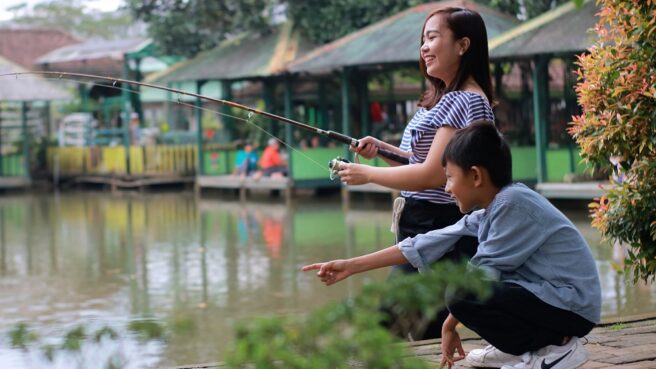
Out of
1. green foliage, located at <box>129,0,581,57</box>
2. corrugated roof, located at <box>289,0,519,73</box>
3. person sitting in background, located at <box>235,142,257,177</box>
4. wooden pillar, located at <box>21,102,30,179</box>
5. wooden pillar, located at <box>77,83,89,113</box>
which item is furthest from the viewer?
wooden pillar, located at <box>77,83,89,113</box>

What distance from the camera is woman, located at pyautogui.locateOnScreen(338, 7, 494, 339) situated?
3.88 m

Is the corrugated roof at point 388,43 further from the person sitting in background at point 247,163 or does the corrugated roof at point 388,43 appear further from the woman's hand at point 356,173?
the woman's hand at point 356,173

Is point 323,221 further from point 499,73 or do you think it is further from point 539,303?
point 539,303

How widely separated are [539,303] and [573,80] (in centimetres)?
1480

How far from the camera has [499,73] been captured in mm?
19844

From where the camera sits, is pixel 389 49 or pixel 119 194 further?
pixel 119 194

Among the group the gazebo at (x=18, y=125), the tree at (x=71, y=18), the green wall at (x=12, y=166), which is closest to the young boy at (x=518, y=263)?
the gazebo at (x=18, y=125)

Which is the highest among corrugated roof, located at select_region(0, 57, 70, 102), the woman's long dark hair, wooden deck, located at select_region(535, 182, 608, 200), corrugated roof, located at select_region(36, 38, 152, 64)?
corrugated roof, located at select_region(36, 38, 152, 64)

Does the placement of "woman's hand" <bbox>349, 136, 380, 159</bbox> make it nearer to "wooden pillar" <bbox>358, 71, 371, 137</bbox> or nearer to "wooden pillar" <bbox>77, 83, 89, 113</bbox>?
"wooden pillar" <bbox>358, 71, 371, 137</bbox>

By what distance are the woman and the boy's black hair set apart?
13 cm

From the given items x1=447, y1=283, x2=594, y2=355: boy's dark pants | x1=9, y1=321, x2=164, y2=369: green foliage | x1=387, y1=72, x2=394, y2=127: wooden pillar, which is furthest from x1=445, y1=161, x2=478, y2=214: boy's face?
x1=387, y1=72, x2=394, y2=127: wooden pillar

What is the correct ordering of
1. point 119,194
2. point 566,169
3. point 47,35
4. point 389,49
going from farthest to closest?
point 47,35 → point 119,194 → point 389,49 → point 566,169

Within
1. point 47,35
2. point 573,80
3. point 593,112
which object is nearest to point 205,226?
point 573,80

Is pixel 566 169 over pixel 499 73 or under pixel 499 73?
under
